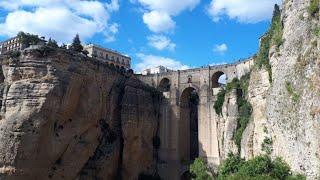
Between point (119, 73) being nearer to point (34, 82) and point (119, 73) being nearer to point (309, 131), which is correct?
point (34, 82)

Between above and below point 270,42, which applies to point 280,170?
below

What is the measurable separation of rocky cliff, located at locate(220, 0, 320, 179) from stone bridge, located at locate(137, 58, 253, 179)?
51.0ft

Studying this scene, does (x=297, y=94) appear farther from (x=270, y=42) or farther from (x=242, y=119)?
(x=242, y=119)

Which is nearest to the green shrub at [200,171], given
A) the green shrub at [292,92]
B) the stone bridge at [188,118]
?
the stone bridge at [188,118]

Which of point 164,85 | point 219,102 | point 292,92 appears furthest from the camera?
point 164,85

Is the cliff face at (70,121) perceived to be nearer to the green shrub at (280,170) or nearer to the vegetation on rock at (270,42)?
the vegetation on rock at (270,42)

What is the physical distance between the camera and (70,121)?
4138 centimetres

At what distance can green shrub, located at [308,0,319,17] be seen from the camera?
22581mm

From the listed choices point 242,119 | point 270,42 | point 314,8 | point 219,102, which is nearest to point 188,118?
point 219,102

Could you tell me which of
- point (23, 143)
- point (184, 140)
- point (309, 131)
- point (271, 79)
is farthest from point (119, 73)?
point (309, 131)

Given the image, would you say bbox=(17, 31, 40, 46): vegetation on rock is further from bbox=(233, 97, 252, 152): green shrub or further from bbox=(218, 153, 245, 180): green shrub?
bbox=(218, 153, 245, 180): green shrub

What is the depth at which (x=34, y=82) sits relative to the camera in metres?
39.9

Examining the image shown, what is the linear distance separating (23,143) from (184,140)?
1966cm

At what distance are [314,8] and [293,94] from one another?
4562mm
